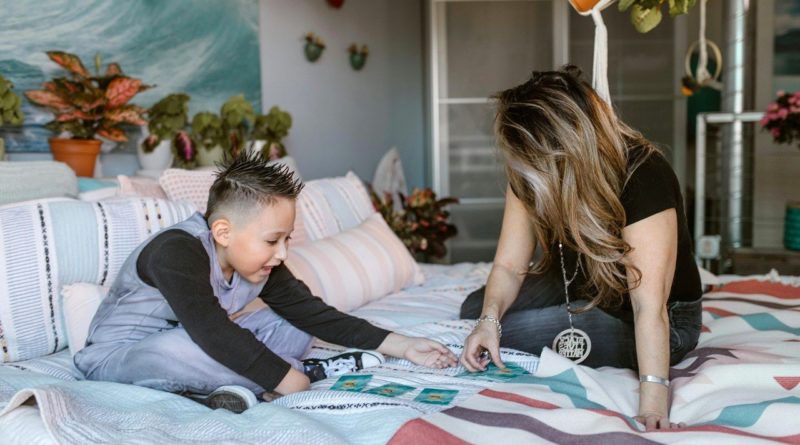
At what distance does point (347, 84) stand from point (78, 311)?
3.31 meters

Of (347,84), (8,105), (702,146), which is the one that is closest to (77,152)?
(8,105)

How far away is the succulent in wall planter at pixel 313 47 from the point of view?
4.20 meters

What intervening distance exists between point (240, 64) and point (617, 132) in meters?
2.33

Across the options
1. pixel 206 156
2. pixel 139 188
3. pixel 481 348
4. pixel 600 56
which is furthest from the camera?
pixel 206 156

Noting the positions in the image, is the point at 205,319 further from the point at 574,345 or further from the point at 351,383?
the point at 574,345

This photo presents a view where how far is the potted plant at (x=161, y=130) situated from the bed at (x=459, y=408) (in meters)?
1.09

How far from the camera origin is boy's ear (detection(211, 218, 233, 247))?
4.86ft

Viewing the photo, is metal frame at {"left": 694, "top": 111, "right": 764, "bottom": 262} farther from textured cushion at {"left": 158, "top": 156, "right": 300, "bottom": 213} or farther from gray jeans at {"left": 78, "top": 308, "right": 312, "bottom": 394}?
gray jeans at {"left": 78, "top": 308, "right": 312, "bottom": 394}

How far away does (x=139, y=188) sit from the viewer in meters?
2.10

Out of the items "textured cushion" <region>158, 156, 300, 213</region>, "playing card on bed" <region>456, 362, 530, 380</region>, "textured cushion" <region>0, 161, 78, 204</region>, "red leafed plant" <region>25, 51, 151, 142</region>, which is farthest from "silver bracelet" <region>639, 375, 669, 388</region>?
"red leafed plant" <region>25, 51, 151, 142</region>

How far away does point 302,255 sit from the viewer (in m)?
2.21

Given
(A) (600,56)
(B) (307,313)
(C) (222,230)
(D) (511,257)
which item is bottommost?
(B) (307,313)

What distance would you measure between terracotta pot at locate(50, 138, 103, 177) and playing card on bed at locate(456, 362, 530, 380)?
1416 millimetres

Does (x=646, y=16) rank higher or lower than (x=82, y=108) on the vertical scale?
higher
